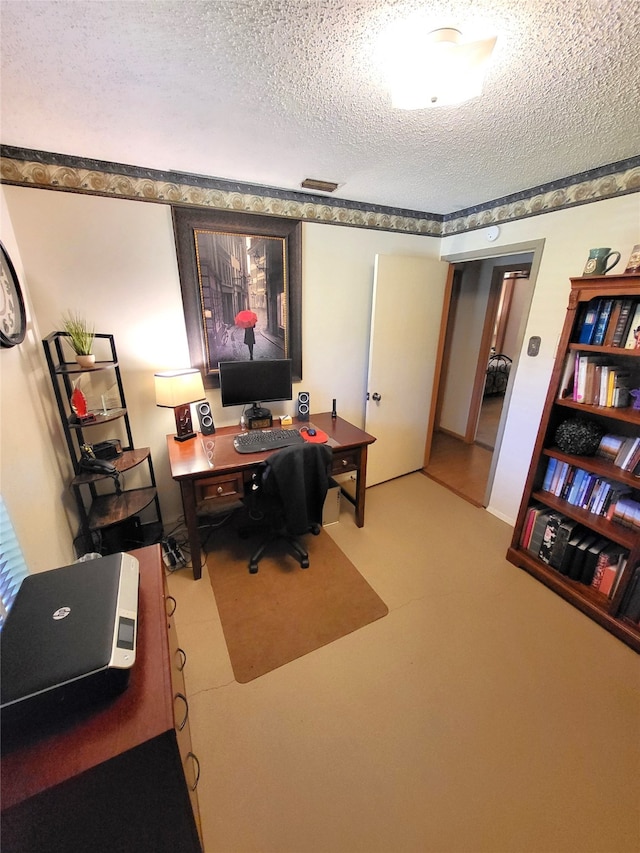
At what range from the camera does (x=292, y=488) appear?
1.88 m

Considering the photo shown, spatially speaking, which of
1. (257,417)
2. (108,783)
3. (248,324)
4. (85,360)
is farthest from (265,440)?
(108,783)

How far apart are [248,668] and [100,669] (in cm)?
104

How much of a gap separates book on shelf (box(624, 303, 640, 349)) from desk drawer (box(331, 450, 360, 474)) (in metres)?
1.59

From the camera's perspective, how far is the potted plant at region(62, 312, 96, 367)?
1753mm

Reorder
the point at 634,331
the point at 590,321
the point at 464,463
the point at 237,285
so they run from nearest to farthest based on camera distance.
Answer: the point at 634,331 → the point at 590,321 → the point at 237,285 → the point at 464,463

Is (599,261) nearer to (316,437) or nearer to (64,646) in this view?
(316,437)

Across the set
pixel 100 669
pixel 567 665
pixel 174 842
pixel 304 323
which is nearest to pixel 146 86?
pixel 304 323

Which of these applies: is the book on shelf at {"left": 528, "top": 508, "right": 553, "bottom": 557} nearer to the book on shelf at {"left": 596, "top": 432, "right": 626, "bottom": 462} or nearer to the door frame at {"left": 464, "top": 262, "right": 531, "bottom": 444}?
the book on shelf at {"left": 596, "top": 432, "right": 626, "bottom": 462}

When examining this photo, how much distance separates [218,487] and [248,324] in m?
1.14

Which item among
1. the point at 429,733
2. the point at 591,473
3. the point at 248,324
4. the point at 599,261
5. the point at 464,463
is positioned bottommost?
the point at 429,733

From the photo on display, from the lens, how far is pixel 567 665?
160 cm

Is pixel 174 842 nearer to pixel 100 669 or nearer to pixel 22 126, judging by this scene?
pixel 100 669

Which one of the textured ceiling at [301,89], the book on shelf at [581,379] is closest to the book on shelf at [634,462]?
the book on shelf at [581,379]

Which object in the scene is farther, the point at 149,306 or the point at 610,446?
the point at 149,306
